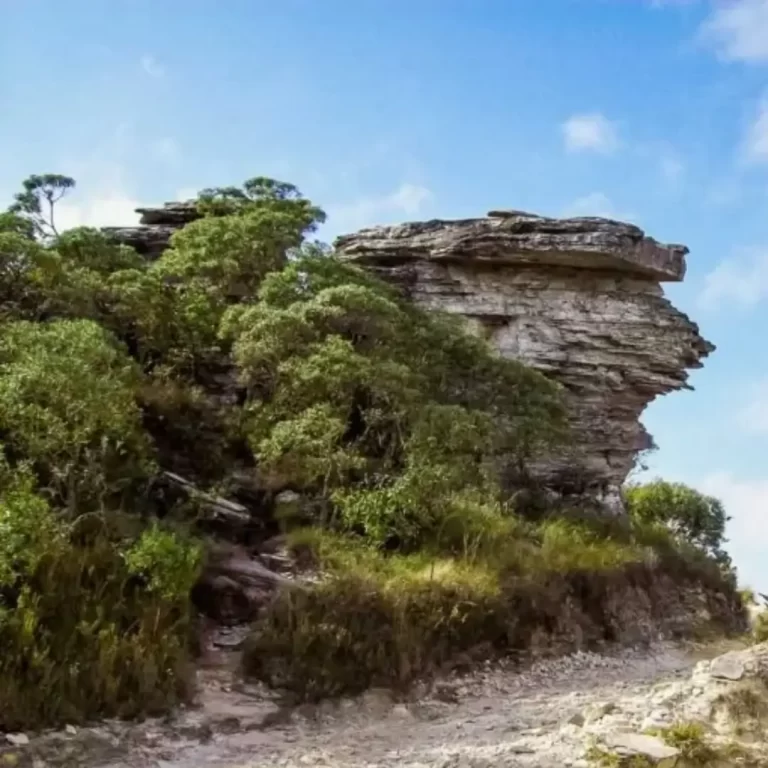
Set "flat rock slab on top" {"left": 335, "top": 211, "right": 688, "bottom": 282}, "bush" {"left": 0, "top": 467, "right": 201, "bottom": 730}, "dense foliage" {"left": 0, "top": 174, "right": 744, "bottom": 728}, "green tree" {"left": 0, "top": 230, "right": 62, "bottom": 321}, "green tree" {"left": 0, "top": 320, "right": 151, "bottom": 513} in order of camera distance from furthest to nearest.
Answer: "flat rock slab on top" {"left": 335, "top": 211, "right": 688, "bottom": 282} < "green tree" {"left": 0, "top": 230, "right": 62, "bottom": 321} < "green tree" {"left": 0, "top": 320, "right": 151, "bottom": 513} < "dense foliage" {"left": 0, "top": 174, "right": 744, "bottom": 728} < "bush" {"left": 0, "top": 467, "right": 201, "bottom": 730}

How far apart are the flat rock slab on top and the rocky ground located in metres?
10.9

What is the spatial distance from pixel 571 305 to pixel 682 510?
Result: 40.7ft

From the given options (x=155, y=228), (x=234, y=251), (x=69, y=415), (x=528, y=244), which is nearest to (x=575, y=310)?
(x=528, y=244)

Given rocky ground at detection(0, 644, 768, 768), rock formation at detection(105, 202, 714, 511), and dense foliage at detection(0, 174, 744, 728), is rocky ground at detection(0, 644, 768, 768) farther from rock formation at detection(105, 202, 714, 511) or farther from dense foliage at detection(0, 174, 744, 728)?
rock formation at detection(105, 202, 714, 511)

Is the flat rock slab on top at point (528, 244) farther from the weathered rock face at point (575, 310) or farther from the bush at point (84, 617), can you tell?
the bush at point (84, 617)

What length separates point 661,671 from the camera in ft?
39.2

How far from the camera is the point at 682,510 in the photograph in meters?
28.8

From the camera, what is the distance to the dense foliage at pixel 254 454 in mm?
7941

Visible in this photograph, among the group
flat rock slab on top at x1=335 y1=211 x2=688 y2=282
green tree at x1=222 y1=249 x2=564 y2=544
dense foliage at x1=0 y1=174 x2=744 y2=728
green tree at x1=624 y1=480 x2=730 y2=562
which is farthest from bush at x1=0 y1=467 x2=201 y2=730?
green tree at x1=624 y1=480 x2=730 y2=562

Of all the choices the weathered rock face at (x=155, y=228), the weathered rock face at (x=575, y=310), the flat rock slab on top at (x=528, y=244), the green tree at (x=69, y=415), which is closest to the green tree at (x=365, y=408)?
the green tree at (x=69, y=415)

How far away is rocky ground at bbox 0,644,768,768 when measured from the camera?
6.83 meters

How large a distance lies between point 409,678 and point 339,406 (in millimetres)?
3769

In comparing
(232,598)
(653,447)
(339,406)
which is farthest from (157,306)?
(653,447)

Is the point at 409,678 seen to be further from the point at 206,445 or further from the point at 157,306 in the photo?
the point at 157,306
